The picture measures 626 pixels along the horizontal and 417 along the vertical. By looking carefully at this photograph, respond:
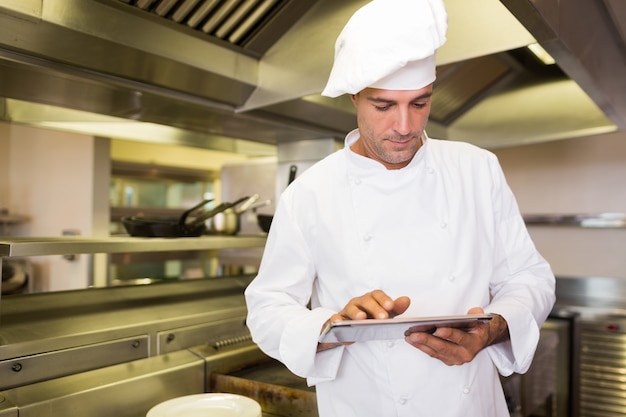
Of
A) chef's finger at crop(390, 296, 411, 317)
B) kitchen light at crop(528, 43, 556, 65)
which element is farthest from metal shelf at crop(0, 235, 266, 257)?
kitchen light at crop(528, 43, 556, 65)

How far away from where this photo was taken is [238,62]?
196 centimetres

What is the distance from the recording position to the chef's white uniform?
4.04 feet

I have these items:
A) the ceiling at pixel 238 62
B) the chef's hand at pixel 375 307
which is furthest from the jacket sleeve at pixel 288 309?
the ceiling at pixel 238 62

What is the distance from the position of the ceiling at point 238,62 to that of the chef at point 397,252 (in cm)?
39

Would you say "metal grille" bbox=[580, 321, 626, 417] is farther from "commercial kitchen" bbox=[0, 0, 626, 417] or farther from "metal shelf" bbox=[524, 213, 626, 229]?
"metal shelf" bbox=[524, 213, 626, 229]

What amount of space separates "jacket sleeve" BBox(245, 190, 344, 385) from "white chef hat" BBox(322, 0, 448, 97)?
1.25ft

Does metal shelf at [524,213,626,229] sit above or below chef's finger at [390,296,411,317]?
above

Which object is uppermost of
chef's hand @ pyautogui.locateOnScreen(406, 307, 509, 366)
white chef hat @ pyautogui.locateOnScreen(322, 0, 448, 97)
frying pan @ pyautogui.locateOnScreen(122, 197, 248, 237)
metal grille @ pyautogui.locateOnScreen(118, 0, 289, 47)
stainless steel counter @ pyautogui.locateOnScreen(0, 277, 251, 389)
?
metal grille @ pyautogui.locateOnScreen(118, 0, 289, 47)

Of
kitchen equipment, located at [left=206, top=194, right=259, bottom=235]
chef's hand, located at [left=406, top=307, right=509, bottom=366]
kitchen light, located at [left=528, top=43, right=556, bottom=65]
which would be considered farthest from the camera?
kitchen equipment, located at [left=206, top=194, right=259, bottom=235]

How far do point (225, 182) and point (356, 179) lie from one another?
105 inches

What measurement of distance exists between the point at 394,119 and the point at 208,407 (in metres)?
0.92

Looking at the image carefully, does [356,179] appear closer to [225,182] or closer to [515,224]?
[515,224]

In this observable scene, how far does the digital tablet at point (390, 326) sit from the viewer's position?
91 cm

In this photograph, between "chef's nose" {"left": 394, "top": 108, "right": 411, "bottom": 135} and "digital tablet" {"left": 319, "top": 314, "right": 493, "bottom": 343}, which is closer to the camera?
"digital tablet" {"left": 319, "top": 314, "right": 493, "bottom": 343}
